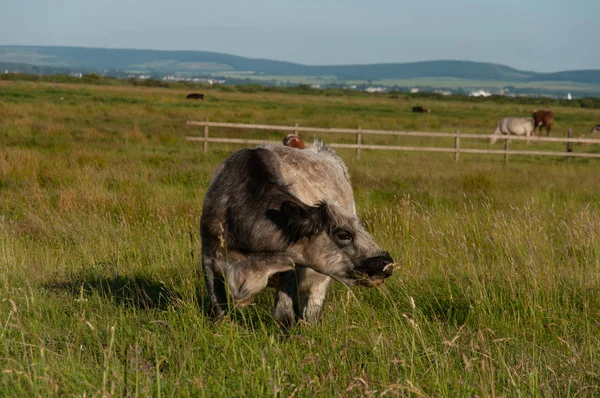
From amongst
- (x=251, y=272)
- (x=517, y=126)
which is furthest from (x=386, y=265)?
(x=517, y=126)

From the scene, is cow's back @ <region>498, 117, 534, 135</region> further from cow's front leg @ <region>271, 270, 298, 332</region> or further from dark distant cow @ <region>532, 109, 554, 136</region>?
cow's front leg @ <region>271, 270, 298, 332</region>

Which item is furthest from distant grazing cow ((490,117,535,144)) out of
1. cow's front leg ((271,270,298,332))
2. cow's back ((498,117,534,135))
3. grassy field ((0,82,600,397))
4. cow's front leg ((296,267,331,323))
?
cow's front leg ((271,270,298,332))

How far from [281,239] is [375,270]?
2.05 feet

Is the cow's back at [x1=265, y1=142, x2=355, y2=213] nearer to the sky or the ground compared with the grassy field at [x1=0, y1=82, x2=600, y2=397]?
nearer to the sky

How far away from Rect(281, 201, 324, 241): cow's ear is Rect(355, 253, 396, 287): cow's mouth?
1.13 feet

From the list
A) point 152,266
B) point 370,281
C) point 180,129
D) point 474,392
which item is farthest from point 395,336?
point 180,129

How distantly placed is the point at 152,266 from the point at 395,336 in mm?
3016

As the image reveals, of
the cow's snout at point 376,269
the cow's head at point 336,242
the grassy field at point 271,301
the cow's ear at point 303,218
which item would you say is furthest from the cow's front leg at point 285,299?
the cow's snout at point 376,269

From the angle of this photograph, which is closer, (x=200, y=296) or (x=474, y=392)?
(x=474, y=392)

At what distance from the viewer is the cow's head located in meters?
4.08

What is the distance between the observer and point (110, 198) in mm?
9641

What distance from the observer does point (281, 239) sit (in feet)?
14.0

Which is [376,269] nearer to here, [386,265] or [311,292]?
[386,265]

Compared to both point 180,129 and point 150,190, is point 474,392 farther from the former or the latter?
point 180,129
